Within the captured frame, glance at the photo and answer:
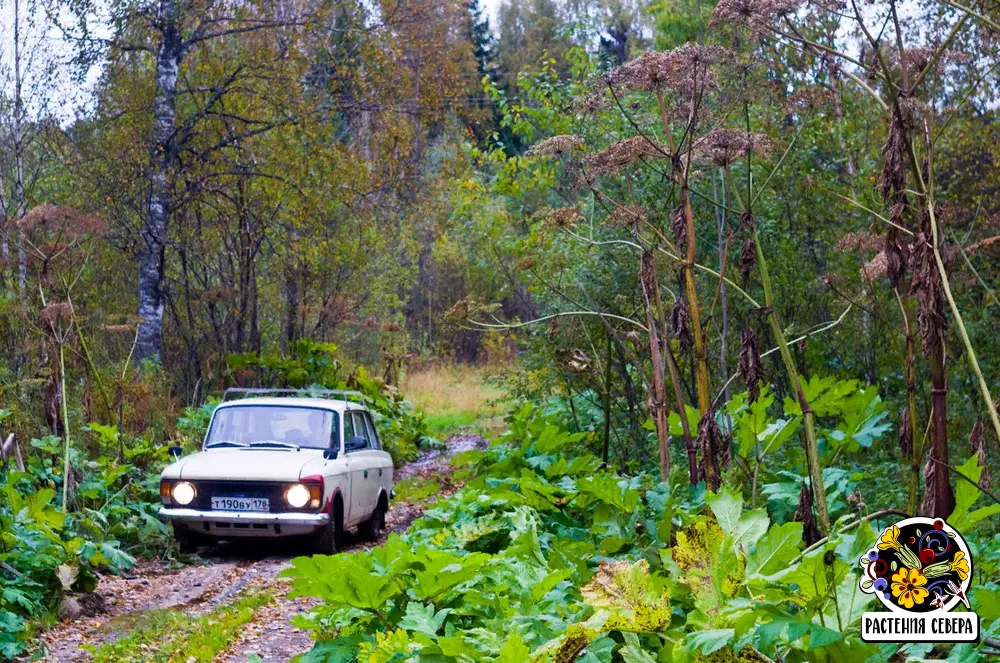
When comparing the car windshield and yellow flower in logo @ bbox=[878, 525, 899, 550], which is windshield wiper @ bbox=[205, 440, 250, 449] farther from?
yellow flower in logo @ bbox=[878, 525, 899, 550]

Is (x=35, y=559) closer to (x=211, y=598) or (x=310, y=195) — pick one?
(x=211, y=598)

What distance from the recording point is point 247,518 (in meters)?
10.5

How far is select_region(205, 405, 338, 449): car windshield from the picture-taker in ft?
38.2

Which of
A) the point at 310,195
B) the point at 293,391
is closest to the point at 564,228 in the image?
the point at 293,391

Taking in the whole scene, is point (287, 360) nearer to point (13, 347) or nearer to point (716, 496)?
point (13, 347)

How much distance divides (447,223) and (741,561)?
18.2m

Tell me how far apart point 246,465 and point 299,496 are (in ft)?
2.31

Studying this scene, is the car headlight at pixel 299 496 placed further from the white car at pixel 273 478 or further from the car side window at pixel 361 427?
the car side window at pixel 361 427

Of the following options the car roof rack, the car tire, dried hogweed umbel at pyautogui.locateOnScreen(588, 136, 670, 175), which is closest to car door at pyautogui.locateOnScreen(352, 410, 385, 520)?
the car tire

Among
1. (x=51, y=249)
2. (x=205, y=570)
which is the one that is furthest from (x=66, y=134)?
(x=205, y=570)

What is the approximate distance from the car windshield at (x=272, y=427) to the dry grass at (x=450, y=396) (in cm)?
1260

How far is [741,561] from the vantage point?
3.51 metres

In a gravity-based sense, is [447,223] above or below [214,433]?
above

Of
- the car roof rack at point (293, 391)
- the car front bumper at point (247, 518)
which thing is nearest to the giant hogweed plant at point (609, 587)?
the car front bumper at point (247, 518)
